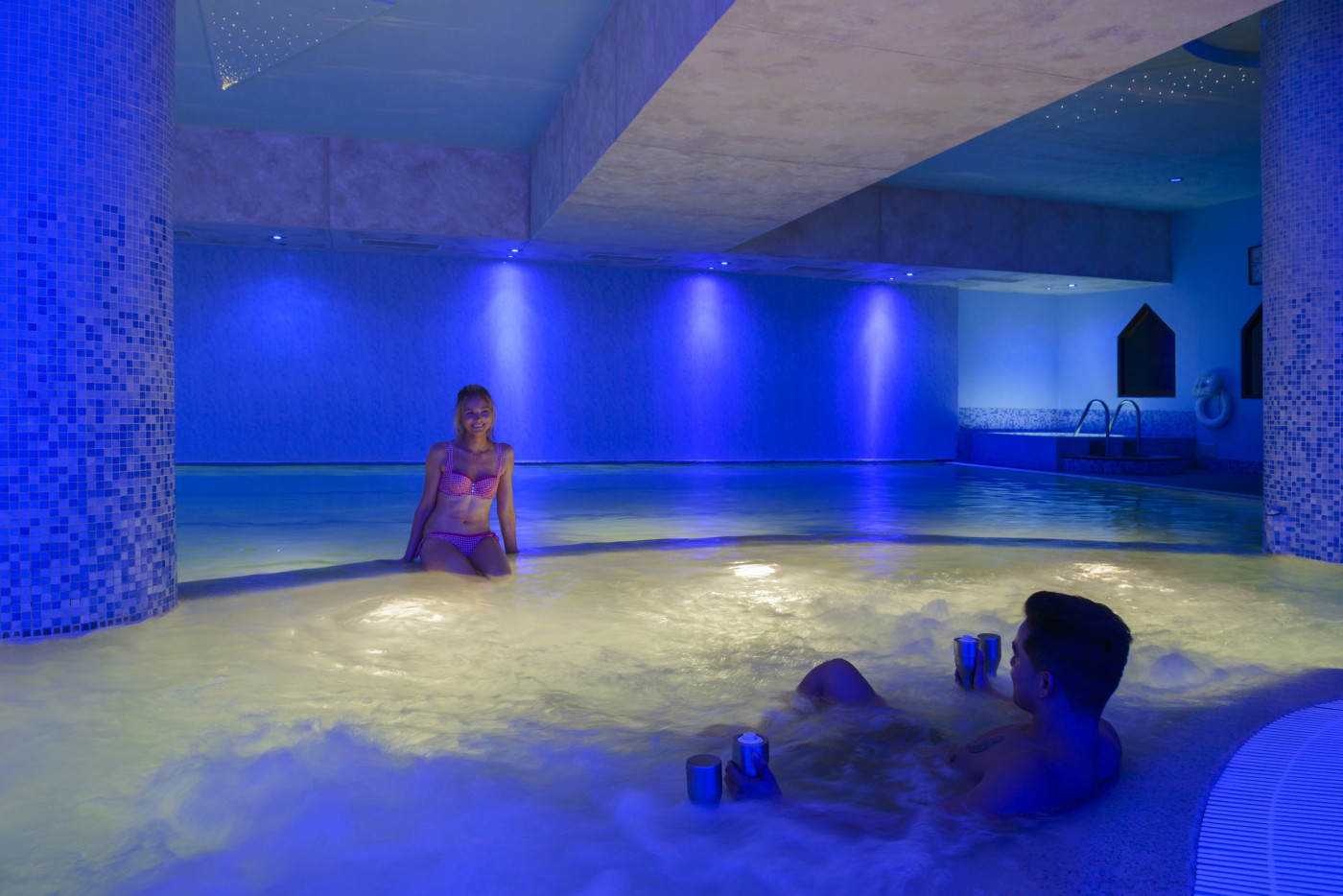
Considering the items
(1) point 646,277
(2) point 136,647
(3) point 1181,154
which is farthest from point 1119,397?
(2) point 136,647

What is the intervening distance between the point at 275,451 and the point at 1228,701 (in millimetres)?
12367

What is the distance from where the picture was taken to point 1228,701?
3012 mm

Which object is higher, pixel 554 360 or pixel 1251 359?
pixel 554 360

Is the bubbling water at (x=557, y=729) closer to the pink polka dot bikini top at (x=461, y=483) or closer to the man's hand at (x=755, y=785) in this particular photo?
the man's hand at (x=755, y=785)

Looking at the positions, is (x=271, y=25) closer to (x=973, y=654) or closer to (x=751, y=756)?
(x=973, y=654)

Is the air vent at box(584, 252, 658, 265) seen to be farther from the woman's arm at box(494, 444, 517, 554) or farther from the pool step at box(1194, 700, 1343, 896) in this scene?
the pool step at box(1194, 700, 1343, 896)

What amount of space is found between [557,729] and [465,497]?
223 centimetres

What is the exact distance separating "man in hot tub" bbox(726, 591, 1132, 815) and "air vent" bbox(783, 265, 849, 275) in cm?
1120

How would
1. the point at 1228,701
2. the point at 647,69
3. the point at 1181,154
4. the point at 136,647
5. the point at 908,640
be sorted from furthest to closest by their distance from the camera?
the point at 1181,154, the point at 647,69, the point at 908,640, the point at 136,647, the point at 1228,701

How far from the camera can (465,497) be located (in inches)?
189

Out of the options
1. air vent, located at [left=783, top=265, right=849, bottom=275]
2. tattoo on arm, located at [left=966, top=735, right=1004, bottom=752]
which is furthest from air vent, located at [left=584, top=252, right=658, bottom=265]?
tattoo on arm, located at [left=966, top=735, right=1004, bottom=752]

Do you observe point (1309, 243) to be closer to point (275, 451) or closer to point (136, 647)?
point (136, 647)

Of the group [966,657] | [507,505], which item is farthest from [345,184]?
[966,657]

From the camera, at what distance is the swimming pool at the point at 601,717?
204cm
